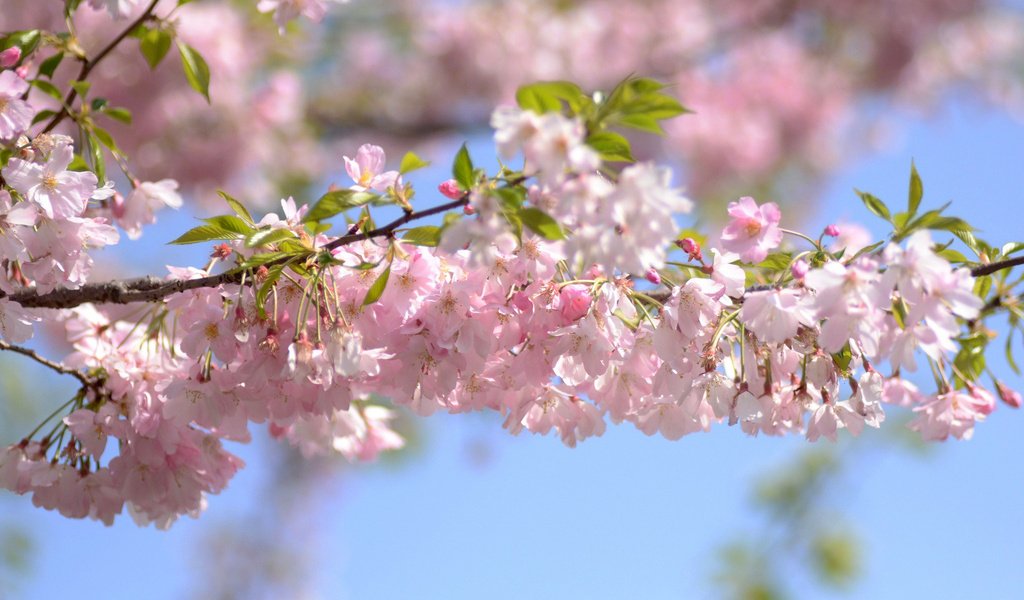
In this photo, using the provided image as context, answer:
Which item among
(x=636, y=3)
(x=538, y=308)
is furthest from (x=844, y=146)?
(x=538, y=308)

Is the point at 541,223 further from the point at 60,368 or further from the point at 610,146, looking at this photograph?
the point at 60,368

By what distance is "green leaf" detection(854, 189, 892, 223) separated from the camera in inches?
45.3

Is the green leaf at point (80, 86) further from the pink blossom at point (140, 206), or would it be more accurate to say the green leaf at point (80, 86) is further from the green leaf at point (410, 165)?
the green leaf at point (410, 165)

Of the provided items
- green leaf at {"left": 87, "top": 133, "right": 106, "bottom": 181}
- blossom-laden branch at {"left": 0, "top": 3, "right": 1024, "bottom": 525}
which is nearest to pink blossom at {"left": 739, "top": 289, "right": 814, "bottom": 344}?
blossom-laden branch at {"left": 0, "top": 3, "right": 1024, "bottom": 525}

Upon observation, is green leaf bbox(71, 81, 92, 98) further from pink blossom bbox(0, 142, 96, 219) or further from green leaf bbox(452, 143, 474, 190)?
green leaf bbox(452, 143, 474, 190)

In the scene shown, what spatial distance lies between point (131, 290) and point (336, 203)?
0.35 metres

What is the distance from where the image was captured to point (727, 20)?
6.80 m

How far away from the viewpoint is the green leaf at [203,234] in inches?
45.0

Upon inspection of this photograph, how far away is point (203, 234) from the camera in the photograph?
1147mm

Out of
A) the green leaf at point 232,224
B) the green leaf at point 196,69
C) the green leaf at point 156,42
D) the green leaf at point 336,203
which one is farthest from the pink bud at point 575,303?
the green leaf at point 156,42

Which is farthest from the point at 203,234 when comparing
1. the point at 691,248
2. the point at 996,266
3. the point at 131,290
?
the point at 996,266

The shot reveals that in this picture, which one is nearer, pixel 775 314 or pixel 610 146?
pixel 610 146

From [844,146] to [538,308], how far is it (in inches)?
299

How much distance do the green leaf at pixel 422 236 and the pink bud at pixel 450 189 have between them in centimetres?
6
